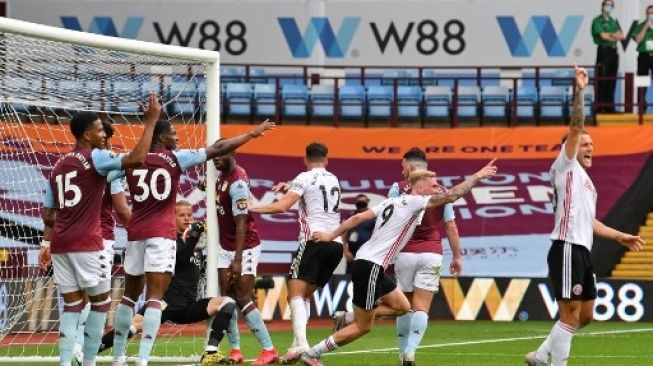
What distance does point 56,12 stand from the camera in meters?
34.6

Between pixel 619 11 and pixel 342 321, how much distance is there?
16.9 metres

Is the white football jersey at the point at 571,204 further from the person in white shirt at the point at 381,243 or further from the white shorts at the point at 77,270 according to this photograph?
the white shorts at the point at 77,270

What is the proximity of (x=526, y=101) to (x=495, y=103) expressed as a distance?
0.59 meters

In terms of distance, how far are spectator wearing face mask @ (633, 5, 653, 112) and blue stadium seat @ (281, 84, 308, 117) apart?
19.9ft

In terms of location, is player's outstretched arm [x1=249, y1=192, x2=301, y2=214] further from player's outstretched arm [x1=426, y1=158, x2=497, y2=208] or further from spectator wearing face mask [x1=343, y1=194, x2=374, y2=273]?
spectator wearing face mask [x1=343, y1=194, x2=374, y2=273]

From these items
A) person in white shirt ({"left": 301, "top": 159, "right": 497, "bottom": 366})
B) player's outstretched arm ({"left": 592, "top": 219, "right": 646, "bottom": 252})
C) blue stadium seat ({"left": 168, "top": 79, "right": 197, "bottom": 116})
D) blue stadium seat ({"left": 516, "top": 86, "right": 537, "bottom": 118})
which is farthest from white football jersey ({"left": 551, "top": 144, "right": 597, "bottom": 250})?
blue stadium seat ({"left": 516, "top": 86, "right": 537, "bottom": 118})

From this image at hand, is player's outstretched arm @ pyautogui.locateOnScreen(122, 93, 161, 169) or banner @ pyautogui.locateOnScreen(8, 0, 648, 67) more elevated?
banner @ pyautogui.locateOnScreen(8, 0, 648, 67)

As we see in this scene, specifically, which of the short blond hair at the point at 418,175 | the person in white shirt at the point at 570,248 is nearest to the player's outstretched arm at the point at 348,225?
the short blond hair at the point at 418,175

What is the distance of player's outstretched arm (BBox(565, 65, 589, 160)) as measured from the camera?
43.5 feet

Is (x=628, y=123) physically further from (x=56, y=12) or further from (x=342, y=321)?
(x=342, y=321)

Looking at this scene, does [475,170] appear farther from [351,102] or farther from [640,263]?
[351,102]

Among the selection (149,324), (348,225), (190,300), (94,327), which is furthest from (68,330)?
(190,300)

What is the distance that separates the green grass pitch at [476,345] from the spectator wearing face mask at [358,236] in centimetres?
156

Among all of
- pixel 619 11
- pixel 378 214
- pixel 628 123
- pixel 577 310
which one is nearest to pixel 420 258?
pixel 378 214
